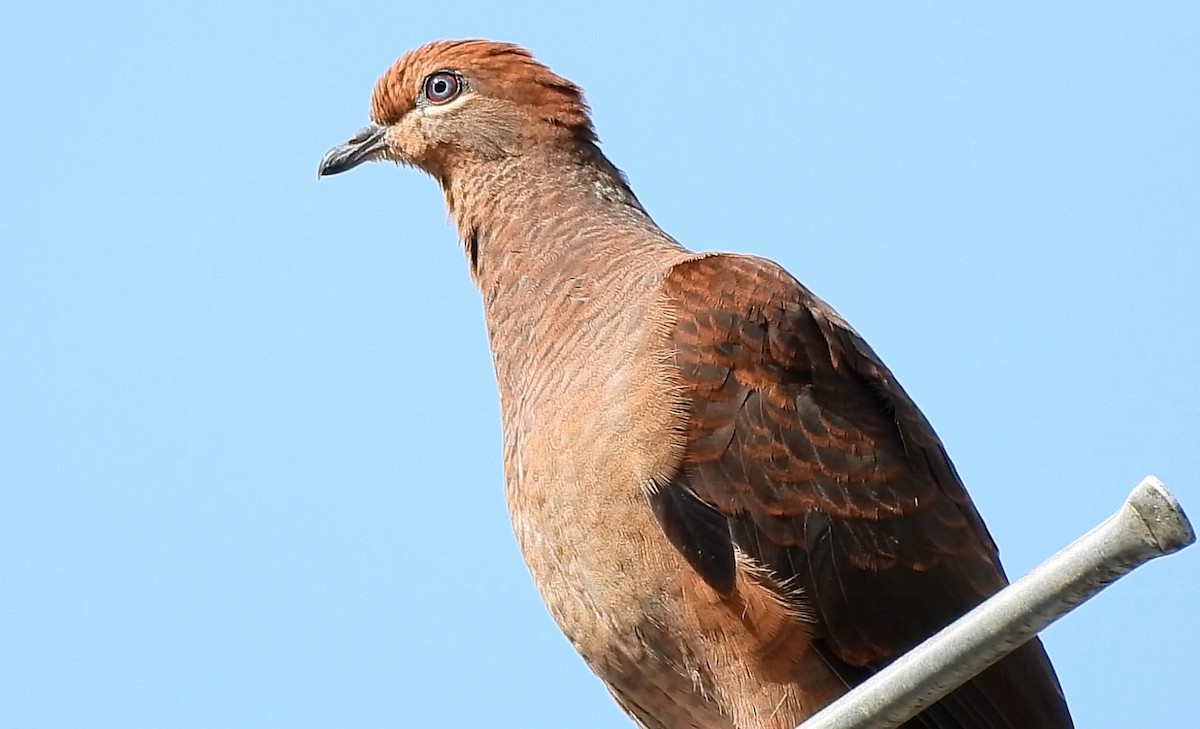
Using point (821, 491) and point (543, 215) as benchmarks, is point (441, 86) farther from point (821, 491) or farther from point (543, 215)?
point (821, 491)

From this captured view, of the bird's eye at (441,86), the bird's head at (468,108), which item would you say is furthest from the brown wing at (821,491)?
the bird's eye at (441,86)

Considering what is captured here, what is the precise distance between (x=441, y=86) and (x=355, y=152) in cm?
51

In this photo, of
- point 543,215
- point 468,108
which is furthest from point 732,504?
point 468,108

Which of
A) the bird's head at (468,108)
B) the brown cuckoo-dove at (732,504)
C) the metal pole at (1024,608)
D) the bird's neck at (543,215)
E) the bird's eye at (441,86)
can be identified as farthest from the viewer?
the bird's eye at (441,86)

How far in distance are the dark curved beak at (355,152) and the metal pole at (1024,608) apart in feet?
14.6

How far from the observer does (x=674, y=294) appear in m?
5.09

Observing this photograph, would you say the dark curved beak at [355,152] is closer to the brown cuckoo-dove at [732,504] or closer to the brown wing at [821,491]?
the brown cuckoo-dove at [732,504]

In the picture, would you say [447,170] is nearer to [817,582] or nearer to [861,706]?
[817,582]

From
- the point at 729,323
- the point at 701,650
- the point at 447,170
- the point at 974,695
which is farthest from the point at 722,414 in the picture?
the point at 447,170

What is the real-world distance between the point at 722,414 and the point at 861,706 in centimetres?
230

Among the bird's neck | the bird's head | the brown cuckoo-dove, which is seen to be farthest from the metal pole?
the bird's head

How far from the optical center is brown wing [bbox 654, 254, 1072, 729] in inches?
190

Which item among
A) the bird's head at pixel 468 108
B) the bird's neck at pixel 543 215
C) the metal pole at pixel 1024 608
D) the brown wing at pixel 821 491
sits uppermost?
the bird's head at pixel 468 108

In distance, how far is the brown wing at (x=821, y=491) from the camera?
4836mm
